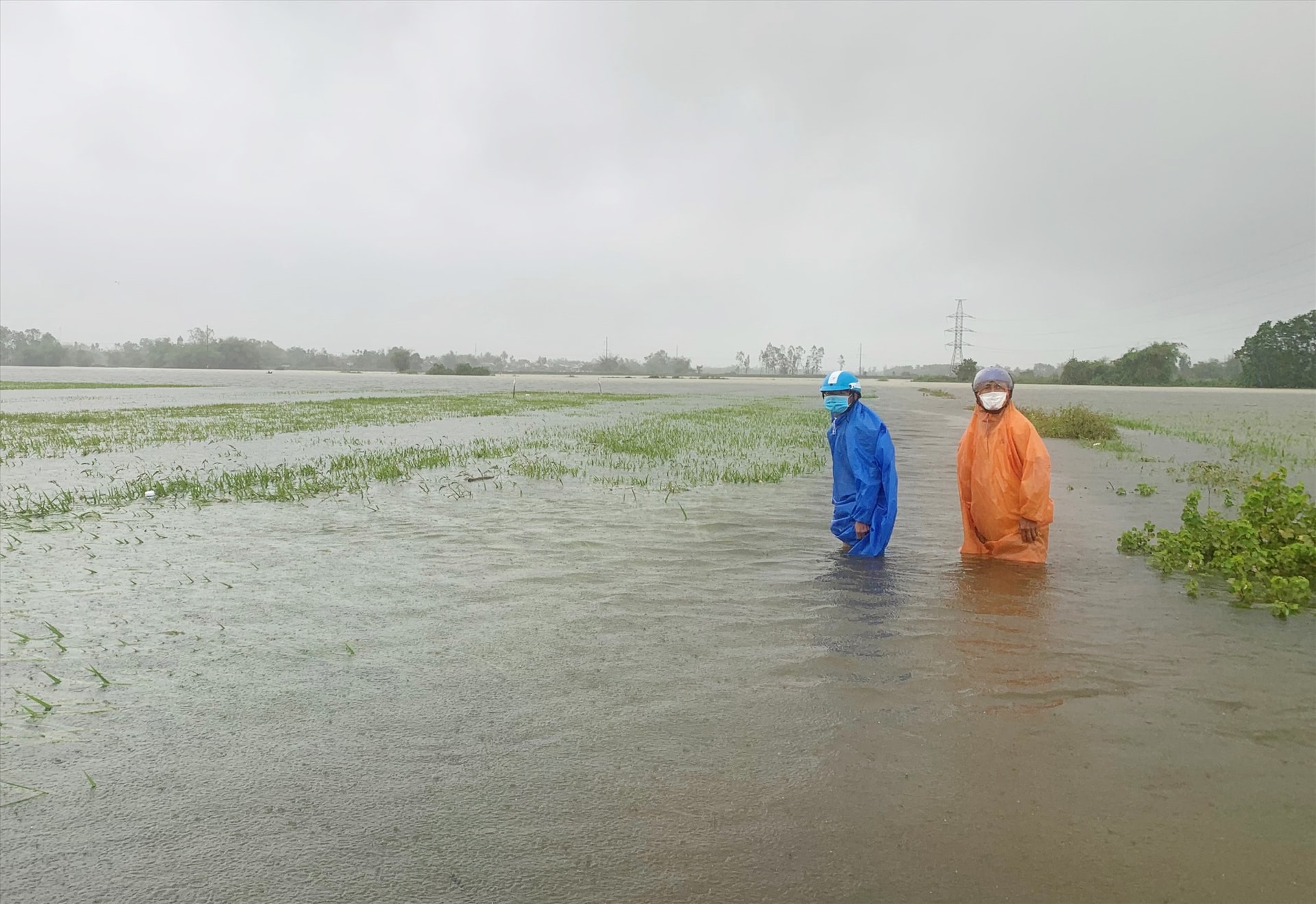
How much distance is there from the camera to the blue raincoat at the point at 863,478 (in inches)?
267

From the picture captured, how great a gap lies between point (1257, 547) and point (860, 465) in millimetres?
3425

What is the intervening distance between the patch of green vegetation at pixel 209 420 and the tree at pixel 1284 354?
74.4 m

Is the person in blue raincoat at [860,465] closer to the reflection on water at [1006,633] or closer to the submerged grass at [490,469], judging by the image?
the reflection on water at [1006,633]

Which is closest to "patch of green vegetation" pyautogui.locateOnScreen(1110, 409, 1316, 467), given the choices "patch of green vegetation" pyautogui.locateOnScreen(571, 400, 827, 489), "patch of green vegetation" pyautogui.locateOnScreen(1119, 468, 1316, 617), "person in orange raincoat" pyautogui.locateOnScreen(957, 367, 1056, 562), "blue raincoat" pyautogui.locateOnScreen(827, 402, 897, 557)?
"patch of green vegetation" pyautogui.locateOnScreen(571, 400, 827, 489)

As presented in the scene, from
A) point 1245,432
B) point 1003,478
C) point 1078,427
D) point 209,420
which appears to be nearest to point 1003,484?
point 1003,478

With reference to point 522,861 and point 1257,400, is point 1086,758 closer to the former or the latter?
point 522,861

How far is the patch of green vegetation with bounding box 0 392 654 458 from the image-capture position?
1793 cm

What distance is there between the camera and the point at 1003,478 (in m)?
6.53

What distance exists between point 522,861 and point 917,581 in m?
4.71

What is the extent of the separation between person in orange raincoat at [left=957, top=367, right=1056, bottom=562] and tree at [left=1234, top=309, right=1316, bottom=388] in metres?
89.8

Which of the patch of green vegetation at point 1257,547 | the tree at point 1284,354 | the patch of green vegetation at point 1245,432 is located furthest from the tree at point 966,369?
the patch of green vegetation at point 1257,547

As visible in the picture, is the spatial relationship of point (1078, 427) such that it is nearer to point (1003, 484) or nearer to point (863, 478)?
point (1003, 484)

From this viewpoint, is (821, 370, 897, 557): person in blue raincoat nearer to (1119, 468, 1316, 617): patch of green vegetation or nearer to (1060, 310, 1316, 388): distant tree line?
(1119, 468, 1316, 617): patch of green vegetation

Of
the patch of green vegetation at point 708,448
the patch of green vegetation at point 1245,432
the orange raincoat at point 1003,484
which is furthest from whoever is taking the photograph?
the patch of green vegetation at point 1245,432
